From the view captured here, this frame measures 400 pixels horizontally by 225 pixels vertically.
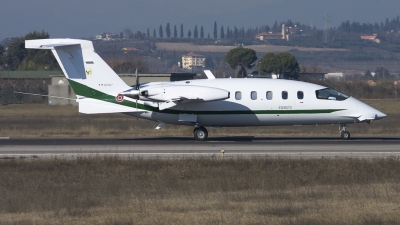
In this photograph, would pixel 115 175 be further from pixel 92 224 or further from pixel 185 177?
pixel 92 224

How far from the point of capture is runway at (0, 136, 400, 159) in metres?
24.9

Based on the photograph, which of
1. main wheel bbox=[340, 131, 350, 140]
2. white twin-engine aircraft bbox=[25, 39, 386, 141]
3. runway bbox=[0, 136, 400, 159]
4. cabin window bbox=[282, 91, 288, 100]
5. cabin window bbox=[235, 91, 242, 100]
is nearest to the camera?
runway bbox=[0, 136, 400, 159]

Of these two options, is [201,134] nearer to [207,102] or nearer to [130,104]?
[207,102]

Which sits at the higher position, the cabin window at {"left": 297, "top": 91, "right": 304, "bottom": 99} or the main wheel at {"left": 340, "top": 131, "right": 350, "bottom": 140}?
the cabin window at {"left": 297, "top": 91, "right": 304, "bottom": 99}

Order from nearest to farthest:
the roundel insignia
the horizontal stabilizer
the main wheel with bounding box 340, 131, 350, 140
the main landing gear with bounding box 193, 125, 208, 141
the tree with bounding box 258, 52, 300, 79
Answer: the horizontal stabilizer < the roundel insignia < the main landing gear with bounding box 193, 125, 208, 141 < the main wheel with bounding box 340, 131, 350, 140 < the tree with bounding box 258, 52, 300, 79

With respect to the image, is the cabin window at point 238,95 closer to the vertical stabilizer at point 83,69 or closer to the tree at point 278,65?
the vertical stabilizer at point 83,69

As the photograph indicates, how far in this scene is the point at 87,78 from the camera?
30438 mm

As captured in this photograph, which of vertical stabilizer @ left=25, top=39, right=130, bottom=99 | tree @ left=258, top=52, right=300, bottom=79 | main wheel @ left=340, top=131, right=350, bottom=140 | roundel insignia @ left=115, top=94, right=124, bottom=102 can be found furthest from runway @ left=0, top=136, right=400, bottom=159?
tree @ left=258, top=52, right=300, bottom=79

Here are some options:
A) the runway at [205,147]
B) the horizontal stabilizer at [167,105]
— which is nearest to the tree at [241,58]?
the runway at [205,147]

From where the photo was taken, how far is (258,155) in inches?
940

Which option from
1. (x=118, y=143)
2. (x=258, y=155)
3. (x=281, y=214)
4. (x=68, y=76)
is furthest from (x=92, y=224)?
(x=68, y=76)

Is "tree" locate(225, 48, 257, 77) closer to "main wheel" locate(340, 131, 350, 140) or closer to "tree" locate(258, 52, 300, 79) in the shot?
"tree" locate(258, 52, 300, 79)

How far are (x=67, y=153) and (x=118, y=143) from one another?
4.60m

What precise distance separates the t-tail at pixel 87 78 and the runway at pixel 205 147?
5.96ft
